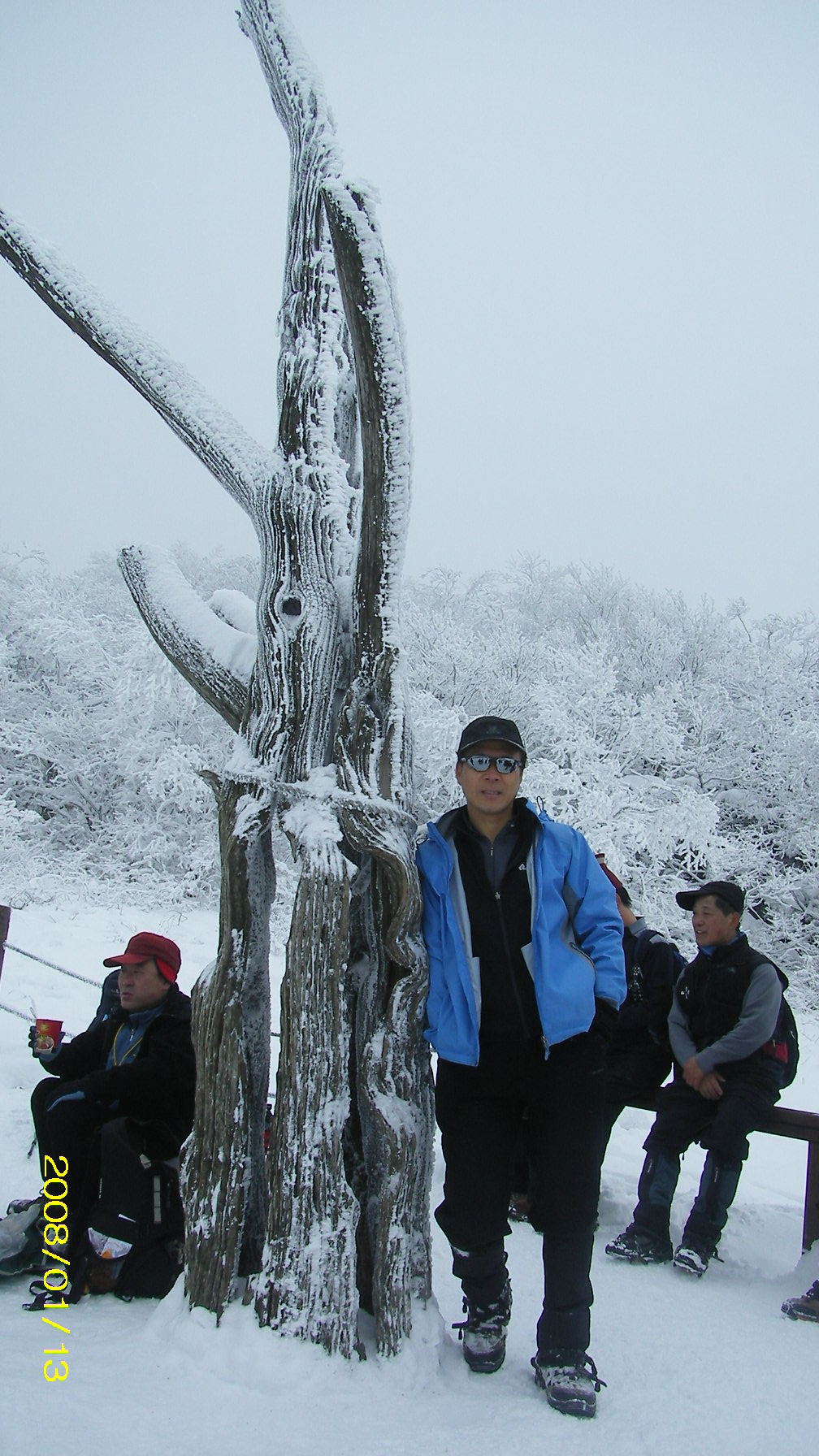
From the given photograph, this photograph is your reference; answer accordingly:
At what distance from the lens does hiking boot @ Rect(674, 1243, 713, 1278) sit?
2.95 meters

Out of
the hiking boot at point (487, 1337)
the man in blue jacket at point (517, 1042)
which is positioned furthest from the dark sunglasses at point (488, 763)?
the hiking boot at point (487, 1337)

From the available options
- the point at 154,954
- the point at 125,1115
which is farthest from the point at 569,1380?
the point at 154,954

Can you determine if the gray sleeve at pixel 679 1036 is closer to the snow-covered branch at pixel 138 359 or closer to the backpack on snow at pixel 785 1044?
the backpack on snow at pixel 785 1044

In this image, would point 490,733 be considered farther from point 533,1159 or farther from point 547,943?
point 533,1159

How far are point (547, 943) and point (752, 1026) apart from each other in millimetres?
1306

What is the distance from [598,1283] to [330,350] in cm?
308

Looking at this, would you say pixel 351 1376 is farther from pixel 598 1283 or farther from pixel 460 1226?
pixel 598 1283

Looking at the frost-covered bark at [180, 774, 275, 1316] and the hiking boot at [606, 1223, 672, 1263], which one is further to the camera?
the hiking boot at [606, 1223, 672, 1263]

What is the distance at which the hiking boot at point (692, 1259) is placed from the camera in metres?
2.95

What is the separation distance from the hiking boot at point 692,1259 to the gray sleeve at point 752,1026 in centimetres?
58

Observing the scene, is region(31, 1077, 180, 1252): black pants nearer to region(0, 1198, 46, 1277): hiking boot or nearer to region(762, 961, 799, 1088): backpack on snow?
region(0, 1198, 46, 1277): hiking boot

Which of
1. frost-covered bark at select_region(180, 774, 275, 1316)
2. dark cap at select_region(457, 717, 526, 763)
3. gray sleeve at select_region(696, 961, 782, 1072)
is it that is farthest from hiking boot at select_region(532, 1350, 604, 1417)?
dark cap at select_region(457, 717, 526, 763)

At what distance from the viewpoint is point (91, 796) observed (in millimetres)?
14633

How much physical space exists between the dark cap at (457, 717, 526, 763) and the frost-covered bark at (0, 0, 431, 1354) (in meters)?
0.18
